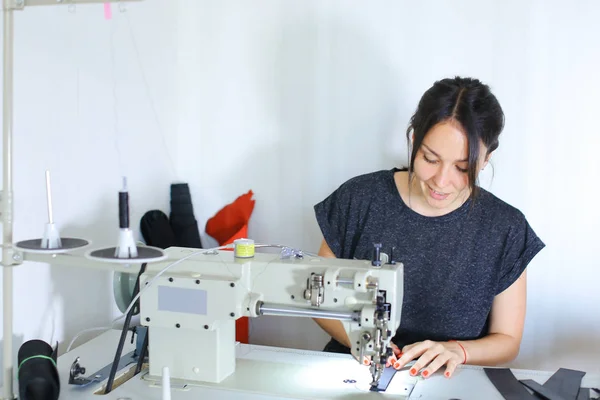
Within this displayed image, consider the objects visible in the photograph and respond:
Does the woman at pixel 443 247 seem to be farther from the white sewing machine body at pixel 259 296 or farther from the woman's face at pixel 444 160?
the white sewing machine body at pixel 259 296

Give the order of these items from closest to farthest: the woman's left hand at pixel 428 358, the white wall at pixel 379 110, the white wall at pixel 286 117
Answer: the woman's left hand at pixel 428 358, the white wall at pixel 286 117, the white wall at pixel 379 110

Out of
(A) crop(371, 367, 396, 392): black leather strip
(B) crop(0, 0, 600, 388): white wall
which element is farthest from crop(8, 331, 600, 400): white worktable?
(B) crop(0, 0, 600, 388): white wall

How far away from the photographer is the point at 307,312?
53.9 inches

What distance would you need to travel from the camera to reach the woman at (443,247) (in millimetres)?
1886

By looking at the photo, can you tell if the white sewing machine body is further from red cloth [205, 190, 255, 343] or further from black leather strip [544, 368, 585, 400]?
red cloth [205, 190, 255, 343]

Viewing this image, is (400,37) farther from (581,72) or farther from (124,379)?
(124,379)

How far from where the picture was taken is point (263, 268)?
1.39 meters

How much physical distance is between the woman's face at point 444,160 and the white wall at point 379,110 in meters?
0.54

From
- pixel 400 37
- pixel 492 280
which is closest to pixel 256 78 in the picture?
pixel 400 37

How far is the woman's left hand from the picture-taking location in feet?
4.99

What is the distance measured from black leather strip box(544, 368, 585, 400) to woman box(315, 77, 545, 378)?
27 cm

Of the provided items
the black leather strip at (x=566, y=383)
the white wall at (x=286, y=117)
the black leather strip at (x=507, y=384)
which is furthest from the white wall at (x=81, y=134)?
the black leather strip at (x=566, y=383)

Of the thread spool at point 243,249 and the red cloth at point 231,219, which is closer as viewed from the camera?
the thread spool at point 243,249

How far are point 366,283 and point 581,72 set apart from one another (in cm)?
129
